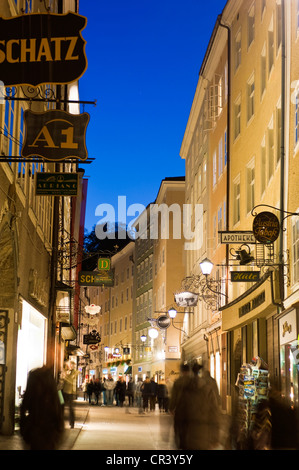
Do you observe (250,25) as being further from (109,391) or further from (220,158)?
(109,391)

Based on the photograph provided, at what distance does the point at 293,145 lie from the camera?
1872cm

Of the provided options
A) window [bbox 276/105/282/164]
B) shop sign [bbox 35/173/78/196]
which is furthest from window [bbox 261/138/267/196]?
shop sign [bbox 35/173/78/196]

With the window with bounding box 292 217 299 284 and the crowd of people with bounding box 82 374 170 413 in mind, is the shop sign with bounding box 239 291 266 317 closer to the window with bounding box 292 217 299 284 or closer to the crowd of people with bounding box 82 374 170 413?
the window with bounding box 292 217 299 284

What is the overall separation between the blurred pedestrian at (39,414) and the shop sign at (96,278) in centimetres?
2437

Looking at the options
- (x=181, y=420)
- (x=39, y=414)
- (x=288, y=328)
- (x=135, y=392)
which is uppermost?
(x=288, y=328)

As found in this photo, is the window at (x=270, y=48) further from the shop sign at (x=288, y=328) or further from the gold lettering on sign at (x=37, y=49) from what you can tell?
the gold lettering on sign at (x=37, y=49)

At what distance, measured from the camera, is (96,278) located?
3488 centimetres

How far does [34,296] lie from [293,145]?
930 centimetres

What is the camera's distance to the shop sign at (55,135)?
15.9 metres

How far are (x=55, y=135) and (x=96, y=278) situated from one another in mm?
19088

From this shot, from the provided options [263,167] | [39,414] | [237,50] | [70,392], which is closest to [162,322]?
[237,50]

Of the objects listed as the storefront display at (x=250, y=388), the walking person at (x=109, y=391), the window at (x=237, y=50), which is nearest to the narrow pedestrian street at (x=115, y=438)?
the storefront display at (x=250, y=388)

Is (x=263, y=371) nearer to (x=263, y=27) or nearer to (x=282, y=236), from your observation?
(x=282, y=236)

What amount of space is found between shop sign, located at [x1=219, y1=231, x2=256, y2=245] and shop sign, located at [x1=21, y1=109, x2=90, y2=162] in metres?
6.19
